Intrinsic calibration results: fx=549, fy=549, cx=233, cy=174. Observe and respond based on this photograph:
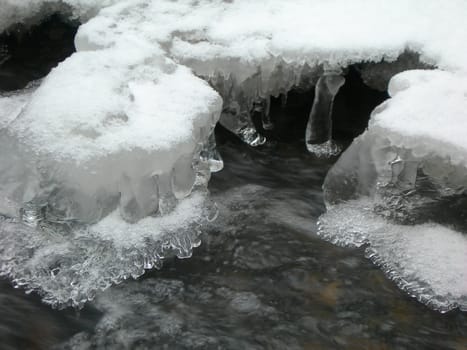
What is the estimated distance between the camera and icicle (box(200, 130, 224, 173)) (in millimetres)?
3791

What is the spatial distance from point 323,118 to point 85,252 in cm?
214

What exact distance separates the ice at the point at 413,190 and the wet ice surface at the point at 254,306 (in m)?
0.13

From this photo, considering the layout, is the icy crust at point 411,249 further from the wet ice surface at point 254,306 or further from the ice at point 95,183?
the ice at point 95,183

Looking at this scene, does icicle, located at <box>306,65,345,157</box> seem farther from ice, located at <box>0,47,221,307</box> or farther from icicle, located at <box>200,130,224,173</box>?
ice, located at <box>0,47,221,307</box>

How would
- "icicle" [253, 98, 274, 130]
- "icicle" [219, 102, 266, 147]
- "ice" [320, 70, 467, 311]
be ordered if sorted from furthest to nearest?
"icicle" [253, 98, 274, 130] < "icicle" [219, 102, 266, 147] < "ice" [320, 70, 467, 311]

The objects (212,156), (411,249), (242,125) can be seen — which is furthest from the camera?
(242,125)

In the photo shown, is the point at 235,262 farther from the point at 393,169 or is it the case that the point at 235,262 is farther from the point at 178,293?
the point at 393,169

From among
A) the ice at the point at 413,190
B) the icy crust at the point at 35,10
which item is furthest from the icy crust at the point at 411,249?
the icy crust at the point at 35,10

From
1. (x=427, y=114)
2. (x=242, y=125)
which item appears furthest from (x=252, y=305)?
(x=242, y=125)

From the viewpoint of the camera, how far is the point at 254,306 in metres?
2.95

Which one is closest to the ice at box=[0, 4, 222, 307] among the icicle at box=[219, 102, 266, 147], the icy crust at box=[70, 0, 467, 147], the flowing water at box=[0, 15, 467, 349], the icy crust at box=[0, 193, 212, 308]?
the icy crust at box=[0, 193, 212, 308]

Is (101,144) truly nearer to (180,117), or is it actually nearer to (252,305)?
(180,117)

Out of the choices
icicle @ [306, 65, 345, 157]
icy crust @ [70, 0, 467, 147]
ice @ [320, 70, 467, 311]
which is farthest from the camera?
icicle @ [306, 65, 345, 157]

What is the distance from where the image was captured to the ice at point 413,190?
308 cm
